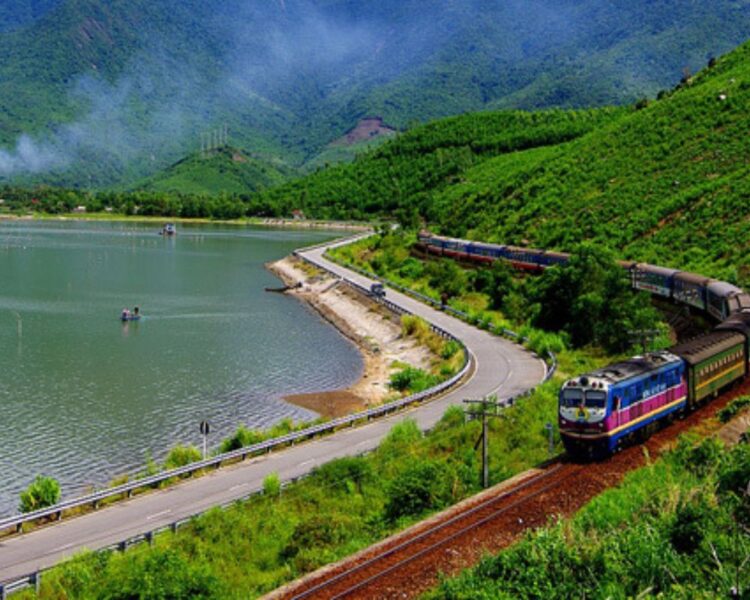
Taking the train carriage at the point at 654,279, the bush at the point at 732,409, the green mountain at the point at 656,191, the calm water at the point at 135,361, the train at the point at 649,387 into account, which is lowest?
the calm water at the point at 135,361

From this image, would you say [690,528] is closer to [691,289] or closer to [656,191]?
[691,289]

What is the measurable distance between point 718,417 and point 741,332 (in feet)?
19.9

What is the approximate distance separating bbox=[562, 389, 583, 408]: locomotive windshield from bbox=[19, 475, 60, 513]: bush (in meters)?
15.1

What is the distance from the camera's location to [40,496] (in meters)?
26.8

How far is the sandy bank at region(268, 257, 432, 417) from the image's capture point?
153 ft

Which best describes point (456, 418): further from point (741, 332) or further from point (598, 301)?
point (598, 301)

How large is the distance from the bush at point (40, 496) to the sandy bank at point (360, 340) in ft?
58.0

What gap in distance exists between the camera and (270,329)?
71.6 metres

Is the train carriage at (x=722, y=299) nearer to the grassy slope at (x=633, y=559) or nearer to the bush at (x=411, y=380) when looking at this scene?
the bush at (x=411, y=380)

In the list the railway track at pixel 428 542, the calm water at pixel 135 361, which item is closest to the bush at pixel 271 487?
the railway track at pixel 428 542

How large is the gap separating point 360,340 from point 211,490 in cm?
4044

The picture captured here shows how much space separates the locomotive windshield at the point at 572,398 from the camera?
81.6 ft

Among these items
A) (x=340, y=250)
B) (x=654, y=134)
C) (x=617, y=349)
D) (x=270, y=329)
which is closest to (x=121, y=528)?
(x=617, y=349)

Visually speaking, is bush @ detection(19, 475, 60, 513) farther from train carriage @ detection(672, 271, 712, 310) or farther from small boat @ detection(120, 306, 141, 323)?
small boat @ detection(120, 306, 141, 323)
